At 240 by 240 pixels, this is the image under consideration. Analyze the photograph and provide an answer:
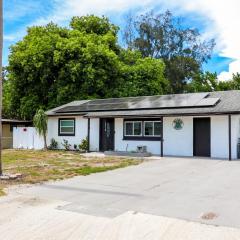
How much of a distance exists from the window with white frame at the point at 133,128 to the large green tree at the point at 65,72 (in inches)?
390

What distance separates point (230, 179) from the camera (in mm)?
11930

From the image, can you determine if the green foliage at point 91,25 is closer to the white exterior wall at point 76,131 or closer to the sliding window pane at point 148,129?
the white exterior wall at point 76,131

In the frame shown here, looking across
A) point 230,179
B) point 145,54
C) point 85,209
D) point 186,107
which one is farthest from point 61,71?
point 85,209

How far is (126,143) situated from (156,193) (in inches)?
497

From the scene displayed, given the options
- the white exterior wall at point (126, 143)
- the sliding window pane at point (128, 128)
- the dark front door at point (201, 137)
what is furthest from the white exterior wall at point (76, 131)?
the dark front door at point (201, 137)

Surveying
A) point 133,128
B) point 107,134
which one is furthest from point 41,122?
point 133,128

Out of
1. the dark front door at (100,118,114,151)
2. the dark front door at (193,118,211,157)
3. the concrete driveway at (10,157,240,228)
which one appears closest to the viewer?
the concrete driveway at (10,157,240,228)

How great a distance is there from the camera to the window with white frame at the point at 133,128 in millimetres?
21625

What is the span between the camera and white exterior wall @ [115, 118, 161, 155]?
20.9 m

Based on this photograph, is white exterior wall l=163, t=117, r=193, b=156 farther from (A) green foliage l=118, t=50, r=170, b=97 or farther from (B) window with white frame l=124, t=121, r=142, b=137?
(A) green foliage l=118, t=50, r=170, b=97

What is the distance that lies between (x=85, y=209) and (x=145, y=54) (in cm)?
4204

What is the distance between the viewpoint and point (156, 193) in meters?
9.43

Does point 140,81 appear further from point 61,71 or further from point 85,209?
point 85,209

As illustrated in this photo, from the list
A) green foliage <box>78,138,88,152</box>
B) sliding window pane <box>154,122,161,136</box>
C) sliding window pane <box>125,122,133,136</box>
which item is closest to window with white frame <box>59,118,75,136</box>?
green foliage <box>78,138,88,152</box>
